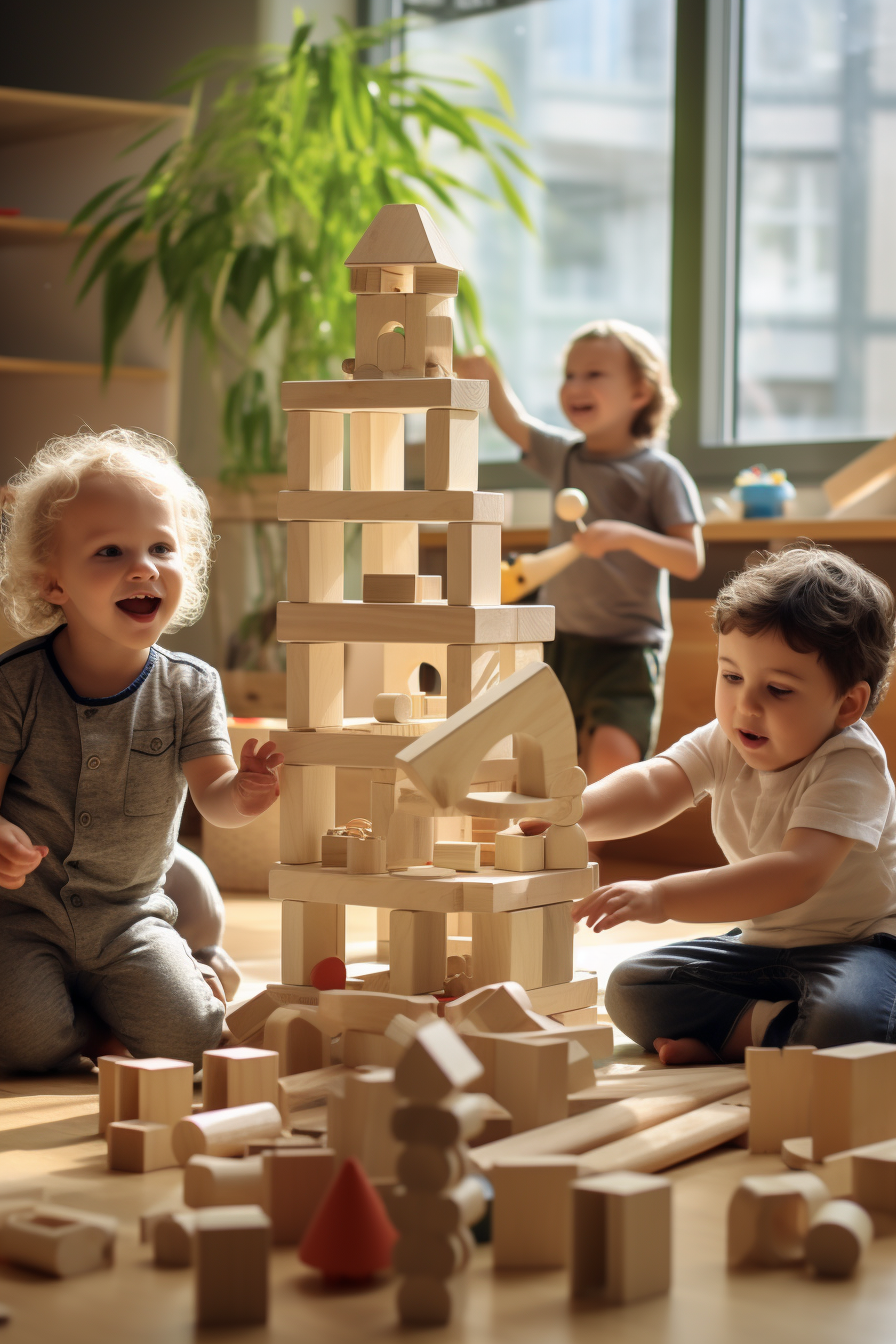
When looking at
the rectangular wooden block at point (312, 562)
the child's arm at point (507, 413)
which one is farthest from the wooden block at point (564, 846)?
the child's arm at point (507, 413)

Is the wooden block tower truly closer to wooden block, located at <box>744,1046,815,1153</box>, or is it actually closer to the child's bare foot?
the child's bare foot

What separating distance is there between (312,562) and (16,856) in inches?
12.5

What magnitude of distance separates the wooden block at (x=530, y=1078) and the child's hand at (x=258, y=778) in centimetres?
34

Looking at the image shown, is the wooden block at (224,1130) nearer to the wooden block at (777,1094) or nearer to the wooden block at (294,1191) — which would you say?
the wooden block at (294,1191)

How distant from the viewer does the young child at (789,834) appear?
1.12m

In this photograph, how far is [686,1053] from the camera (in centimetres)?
115

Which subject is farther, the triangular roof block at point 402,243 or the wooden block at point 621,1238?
the triangular roof block at point 402,243

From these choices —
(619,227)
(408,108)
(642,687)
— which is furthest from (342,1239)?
(619,227)

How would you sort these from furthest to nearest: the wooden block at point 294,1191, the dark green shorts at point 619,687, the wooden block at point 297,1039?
the dark green shorts at point 619,687 → the wooden block at point 297,1039 → the wooden block at point 294,1191

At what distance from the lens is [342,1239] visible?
2.32 ft

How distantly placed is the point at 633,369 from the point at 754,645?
42.3 inches

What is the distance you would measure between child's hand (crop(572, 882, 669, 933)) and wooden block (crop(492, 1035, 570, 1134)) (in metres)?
0.17

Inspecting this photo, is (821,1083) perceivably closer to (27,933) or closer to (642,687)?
(27,933)

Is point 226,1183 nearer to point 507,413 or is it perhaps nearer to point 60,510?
point 60,510
